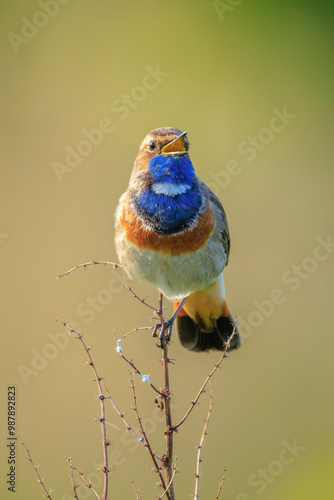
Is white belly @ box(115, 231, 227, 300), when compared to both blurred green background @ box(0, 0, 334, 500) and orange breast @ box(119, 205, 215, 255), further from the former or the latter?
blurred green background @ box(0, 0, 334, 500)

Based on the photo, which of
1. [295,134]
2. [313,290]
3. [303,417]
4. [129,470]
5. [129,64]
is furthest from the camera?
[129,64]

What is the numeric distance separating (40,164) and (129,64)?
198 centimetres

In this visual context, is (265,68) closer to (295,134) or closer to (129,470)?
(295,134)

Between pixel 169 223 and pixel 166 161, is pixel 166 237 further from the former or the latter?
pixel 166 161

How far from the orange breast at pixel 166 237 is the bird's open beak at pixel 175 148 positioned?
0.43 meters

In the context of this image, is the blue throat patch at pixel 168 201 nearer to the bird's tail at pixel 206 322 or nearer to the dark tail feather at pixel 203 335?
the bird's tail at pixel 206 322

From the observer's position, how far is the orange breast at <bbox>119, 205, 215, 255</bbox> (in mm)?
3807

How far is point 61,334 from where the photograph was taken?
5.35m

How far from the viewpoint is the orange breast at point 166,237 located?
12.5 ft

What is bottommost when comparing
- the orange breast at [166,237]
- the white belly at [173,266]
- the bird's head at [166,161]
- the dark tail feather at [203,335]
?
the dark tail feather at [203,335]

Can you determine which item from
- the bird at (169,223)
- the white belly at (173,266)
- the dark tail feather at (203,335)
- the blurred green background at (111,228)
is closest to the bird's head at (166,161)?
the bird at (169,223)

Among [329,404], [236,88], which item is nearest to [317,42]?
[236,88]

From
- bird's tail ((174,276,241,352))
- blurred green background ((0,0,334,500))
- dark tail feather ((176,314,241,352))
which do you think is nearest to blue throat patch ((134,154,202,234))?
bird's tail ((174,276,241,352))

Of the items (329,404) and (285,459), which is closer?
(285,459)
